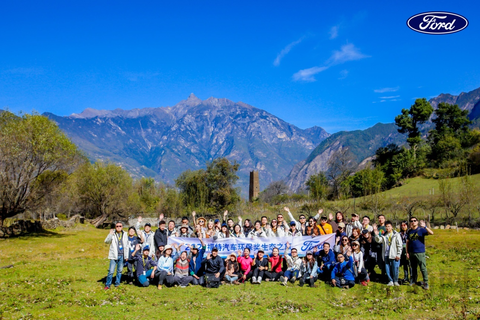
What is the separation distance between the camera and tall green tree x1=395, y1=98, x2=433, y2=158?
7556 centimetres

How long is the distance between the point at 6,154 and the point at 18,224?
7.73 m

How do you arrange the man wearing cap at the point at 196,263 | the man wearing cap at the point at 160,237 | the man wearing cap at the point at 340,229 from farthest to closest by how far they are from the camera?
the man wearing cap at the point at 340,229 < the man wearing cap at the point at 160,237 < the man wearing cap at the point at 196,263

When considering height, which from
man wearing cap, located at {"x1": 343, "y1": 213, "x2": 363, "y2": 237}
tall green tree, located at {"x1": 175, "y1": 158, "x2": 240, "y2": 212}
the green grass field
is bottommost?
the green grass field

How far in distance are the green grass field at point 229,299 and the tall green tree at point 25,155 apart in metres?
15.2

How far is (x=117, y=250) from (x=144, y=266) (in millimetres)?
1393

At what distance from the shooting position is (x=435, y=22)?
14719mm

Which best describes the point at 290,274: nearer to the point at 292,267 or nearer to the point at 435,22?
Result: the point at 292,267

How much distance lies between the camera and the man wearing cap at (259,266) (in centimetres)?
1337

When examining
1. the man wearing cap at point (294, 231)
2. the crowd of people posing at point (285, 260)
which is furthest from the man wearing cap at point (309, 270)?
the man wearing cap at point (294, 231)

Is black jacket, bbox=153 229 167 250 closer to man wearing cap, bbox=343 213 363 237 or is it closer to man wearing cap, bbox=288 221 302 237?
man wearing cap, bbox=288 221 302 237

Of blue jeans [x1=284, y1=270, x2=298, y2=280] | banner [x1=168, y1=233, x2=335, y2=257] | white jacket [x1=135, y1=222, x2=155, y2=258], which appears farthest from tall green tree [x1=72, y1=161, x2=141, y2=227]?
blue jeans [x1=284, y1=270, x2=298, y2=280]

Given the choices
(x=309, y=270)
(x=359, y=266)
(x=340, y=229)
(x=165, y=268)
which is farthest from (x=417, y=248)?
(x=165, y=268)

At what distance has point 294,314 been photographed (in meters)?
9.94

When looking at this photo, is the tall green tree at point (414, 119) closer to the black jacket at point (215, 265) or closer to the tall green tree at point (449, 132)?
the tall green tree at point (449, 132)
